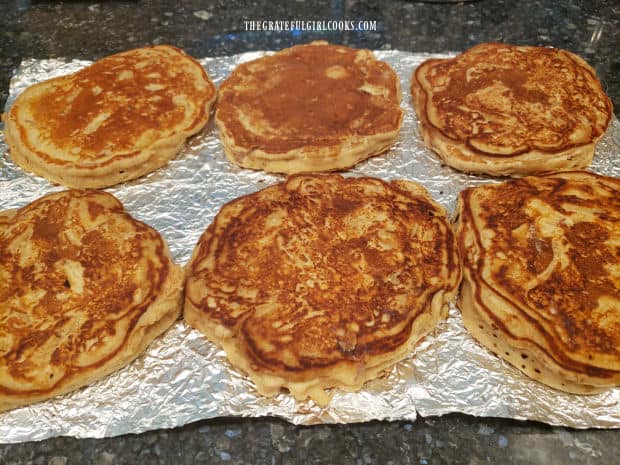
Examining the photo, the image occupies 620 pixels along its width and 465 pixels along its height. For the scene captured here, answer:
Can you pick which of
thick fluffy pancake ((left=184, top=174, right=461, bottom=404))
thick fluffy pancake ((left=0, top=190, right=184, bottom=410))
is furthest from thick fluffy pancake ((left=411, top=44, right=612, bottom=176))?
thick fluffy pancake ((left=0, top=190, right=184, bottom=410))

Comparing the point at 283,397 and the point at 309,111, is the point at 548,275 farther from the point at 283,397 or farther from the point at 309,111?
the point at 309,111

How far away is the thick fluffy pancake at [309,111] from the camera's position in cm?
335

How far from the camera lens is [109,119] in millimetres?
3447

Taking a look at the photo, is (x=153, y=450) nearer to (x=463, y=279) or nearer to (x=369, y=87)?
(x=463, y=279)

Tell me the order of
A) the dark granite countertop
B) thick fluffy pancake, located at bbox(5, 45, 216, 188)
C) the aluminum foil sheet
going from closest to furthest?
the aluminum foil sheet → thick fluffy pancake, located at bbox(5, 45, 216, 188) → the dark granite countertop

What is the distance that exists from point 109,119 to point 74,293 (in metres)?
1.30

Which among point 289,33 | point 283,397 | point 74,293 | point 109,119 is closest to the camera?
point 283,397

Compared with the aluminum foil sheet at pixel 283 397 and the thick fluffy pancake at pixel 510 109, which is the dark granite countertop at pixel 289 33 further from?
the aluminum foil sheet at pixel 283 397

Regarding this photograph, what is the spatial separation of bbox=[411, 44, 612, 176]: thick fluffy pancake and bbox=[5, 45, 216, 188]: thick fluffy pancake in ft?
5.06

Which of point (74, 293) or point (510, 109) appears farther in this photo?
point (510, 109)

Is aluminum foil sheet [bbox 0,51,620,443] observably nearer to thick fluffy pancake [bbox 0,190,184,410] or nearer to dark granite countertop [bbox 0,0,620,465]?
thick fluffy pancake [bbox 0,190,184,410]

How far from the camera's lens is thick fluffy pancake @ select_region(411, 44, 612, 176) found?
3.34m

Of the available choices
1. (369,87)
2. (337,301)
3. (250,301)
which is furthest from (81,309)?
(369,87)

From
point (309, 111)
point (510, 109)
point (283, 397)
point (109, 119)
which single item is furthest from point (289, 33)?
point (283, 397)
